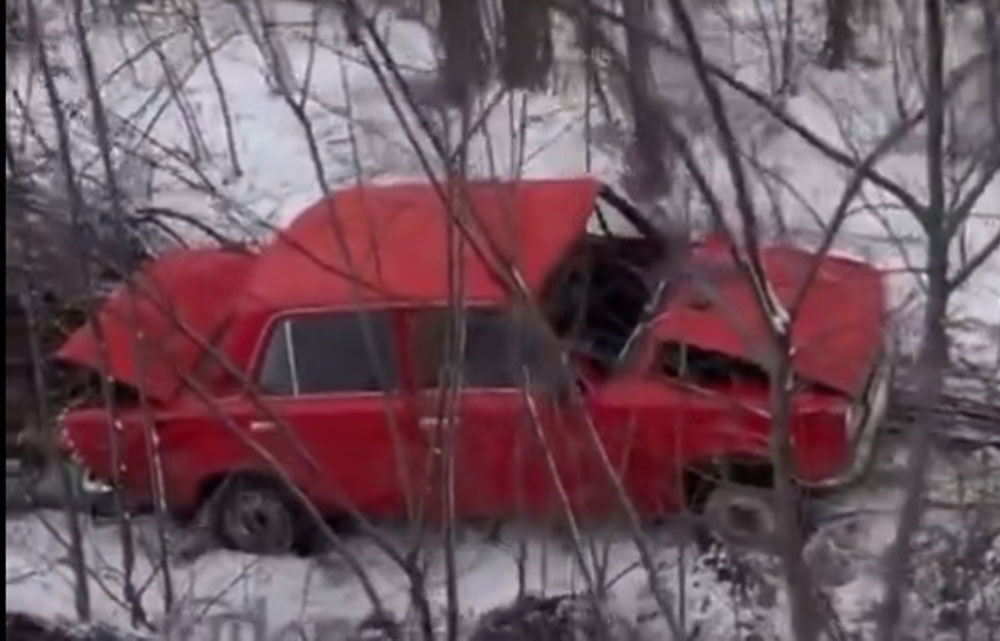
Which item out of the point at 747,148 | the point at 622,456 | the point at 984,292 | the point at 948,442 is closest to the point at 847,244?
the point at 984,292

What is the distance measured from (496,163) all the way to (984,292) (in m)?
1.24

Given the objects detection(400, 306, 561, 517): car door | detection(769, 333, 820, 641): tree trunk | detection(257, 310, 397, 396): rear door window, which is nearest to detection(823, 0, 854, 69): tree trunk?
detection(400, 306, 561, 517): car door

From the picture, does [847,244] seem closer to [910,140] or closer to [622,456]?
[622,456]

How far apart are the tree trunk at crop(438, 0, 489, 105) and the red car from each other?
205 mm

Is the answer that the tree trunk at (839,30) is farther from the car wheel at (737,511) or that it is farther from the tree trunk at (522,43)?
the car wheel at (737,511)

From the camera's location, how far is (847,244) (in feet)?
16.2

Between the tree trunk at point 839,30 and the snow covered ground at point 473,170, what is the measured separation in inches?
3.2

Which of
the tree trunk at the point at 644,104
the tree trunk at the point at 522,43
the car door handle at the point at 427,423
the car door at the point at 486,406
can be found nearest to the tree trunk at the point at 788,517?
the tree trunk at the point at 644,104

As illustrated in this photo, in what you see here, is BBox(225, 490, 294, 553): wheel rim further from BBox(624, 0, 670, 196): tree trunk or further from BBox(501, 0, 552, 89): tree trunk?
BBox(624, 0, 670, 196): tree trunk

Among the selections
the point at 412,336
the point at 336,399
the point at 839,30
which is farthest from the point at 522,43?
the point at 336,399

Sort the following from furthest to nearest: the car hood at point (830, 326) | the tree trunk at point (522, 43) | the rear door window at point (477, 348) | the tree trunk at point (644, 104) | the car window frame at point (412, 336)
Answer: the car window frame at point (412, 336)
the rear door window at point (477, 348)
the car hood at point (830, 326)
the tree trunk at point (522, 43)
the tree trunk at point (644, 104)

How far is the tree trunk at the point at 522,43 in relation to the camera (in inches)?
148

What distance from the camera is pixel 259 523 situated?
18.2 ft

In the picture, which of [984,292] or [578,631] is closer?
[578,631]
